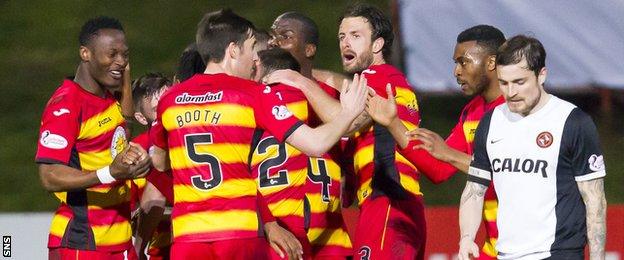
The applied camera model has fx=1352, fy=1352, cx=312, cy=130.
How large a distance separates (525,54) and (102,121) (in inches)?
118

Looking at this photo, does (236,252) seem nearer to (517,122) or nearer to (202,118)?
(202,118)

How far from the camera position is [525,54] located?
7.81m

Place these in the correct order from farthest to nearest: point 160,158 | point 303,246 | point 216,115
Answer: point 303,246, point 160,158, point 216,115

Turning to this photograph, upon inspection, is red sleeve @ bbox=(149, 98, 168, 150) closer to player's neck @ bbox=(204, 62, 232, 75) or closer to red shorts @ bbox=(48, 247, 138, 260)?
player's neck @ bbox=(204, 62, 232, 75)

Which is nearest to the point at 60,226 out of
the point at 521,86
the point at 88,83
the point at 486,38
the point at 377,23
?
the point at 88,83

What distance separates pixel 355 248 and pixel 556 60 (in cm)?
770

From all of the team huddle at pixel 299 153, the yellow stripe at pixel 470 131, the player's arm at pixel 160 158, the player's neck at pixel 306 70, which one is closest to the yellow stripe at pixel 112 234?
the team huddle at pixel 299 153

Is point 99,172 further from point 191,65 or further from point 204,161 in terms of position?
point 191,65

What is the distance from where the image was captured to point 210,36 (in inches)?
315

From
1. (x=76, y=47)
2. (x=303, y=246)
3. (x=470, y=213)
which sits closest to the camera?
(x=470, y=213)

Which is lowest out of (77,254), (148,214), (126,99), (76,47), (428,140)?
(77,254)

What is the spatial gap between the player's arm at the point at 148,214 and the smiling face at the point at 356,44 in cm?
172

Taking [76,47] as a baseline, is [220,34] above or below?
below

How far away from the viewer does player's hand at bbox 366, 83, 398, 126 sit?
8281mm
